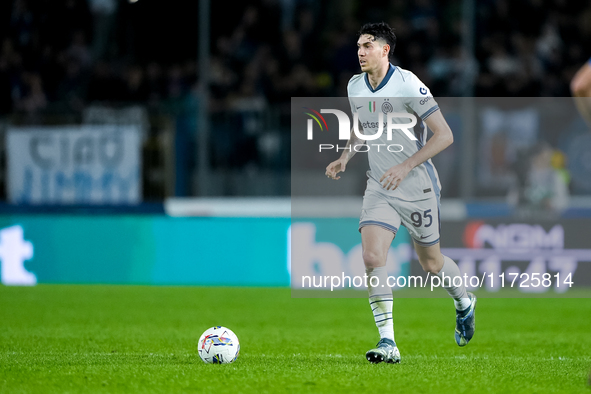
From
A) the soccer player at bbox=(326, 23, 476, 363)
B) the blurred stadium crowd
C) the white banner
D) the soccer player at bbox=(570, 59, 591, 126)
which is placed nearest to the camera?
the soccer player at bbox=(570, 59, 591, 126)

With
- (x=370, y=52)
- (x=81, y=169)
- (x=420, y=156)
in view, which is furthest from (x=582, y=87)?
(x=81, y=169)

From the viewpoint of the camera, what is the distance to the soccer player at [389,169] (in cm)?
614

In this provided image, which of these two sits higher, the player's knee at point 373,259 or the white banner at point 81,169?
the white banner at point 81,169

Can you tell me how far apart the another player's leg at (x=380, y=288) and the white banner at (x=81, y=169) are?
707 cm

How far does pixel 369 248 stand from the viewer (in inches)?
244

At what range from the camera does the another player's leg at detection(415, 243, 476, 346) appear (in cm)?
657

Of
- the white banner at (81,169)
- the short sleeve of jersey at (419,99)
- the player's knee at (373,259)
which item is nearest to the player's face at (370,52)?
the short sleeve of jersey at (419,99)

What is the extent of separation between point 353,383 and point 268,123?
7.85 metres

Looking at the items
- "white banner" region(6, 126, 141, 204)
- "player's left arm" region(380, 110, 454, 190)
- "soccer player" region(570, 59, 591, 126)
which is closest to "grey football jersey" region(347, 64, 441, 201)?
"player's left arm" region(380, 110, 454, 190)

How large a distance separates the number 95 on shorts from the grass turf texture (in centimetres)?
96

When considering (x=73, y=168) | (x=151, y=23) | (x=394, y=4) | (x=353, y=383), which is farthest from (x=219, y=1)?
(x=353, y=383)

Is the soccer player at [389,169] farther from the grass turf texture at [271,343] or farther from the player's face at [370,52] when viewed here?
the grass turf texture at [271,343]

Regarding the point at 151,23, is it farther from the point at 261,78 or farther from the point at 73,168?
the point at 73,168

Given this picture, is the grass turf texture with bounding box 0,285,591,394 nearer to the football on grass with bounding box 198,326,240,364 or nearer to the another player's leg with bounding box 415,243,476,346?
the football on grass with bounding box 198,326,240,364
